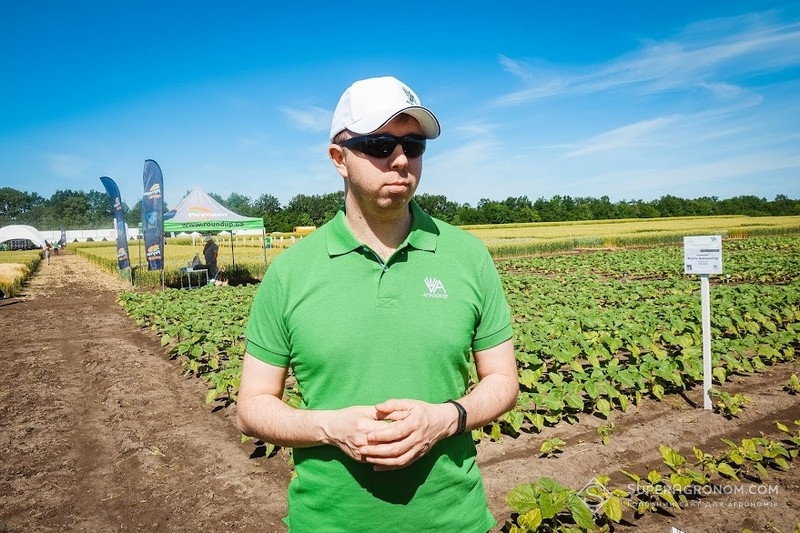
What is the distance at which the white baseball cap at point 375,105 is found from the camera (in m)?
1.55

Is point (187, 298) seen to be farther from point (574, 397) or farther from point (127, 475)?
point (574, 397)

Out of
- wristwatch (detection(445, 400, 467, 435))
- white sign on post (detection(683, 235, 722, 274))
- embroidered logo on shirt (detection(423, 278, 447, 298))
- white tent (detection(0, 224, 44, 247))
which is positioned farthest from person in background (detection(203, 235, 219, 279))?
white tent (detection(0, 224, 44, 247))

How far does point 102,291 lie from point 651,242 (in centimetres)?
3825

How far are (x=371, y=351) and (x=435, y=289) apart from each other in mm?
302

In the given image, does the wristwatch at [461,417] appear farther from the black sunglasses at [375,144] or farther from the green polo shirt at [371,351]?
the black sunglasses at [375,144]

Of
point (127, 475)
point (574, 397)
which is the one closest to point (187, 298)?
point (127, 475)

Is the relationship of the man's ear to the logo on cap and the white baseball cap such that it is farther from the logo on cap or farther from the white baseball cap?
the logo on cap

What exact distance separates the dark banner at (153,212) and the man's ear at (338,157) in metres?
16.9

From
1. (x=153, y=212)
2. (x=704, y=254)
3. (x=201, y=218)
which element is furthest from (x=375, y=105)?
(x=153, y=212)

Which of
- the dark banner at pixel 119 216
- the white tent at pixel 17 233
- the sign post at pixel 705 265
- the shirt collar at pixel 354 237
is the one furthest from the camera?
the white tent at pixel 17 233

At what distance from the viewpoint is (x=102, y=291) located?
1903 cm

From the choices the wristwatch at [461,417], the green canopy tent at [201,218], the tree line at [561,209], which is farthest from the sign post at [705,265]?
the tree line at [561,209]

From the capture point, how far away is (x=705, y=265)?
5.51 metres

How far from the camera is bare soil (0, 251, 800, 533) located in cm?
363
